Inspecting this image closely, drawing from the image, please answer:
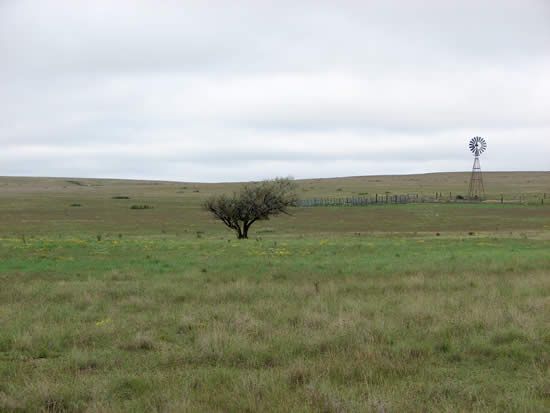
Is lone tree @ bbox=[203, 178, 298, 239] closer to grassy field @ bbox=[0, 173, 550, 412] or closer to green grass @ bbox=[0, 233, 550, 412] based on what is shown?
grassy field @ bbox=[0, 173, 550, 412]

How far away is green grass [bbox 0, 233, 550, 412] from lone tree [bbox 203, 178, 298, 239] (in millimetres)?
26357

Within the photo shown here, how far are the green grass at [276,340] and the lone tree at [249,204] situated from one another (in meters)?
26.4

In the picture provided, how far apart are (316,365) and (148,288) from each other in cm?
912

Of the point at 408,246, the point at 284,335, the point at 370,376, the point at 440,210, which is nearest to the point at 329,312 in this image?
the point at 284,335

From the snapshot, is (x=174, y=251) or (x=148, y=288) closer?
(x=148, y=288)

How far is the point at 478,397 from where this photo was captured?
292 inches

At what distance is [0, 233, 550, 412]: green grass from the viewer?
7.45 meters

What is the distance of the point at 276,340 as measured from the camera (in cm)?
1032

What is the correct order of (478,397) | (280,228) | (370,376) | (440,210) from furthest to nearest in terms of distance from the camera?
1. (440,210)
2. (280,228)
3. (370,376)
4. (478,397)

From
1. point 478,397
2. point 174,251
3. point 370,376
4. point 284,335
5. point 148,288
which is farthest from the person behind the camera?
point 174,251

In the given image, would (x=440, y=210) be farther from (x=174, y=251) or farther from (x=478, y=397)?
(x=478, y=397)

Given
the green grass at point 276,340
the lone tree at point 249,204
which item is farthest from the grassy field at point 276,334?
the lone tree at point 249,204

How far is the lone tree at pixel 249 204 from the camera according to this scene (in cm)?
4734

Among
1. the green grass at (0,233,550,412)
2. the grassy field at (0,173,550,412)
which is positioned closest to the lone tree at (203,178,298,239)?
the grassy field at (0,173,550,412)
